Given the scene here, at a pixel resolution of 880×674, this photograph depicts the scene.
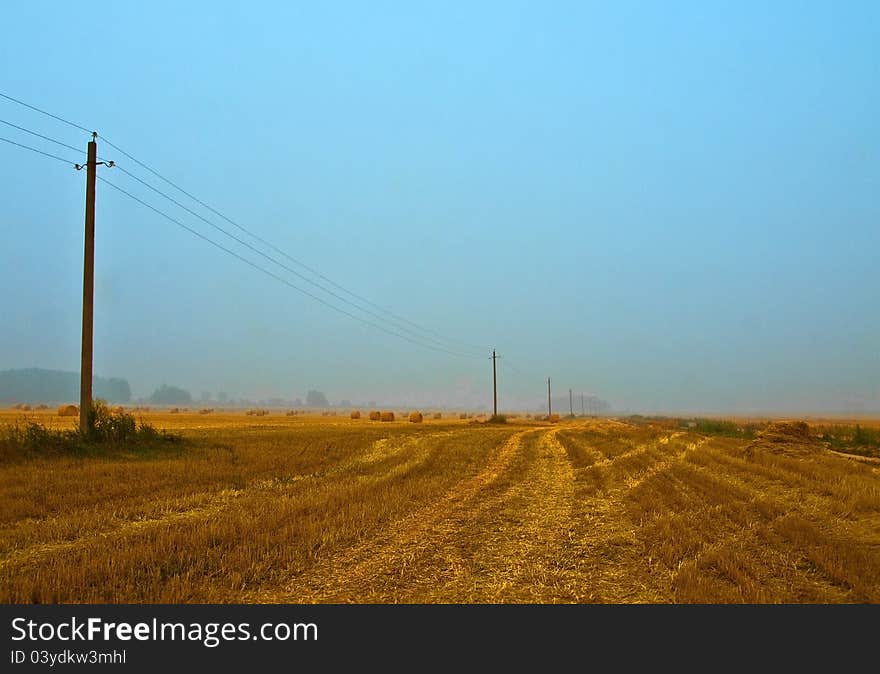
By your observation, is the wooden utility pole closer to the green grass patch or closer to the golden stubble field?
the green grass patch

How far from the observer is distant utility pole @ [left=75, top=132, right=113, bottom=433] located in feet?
74.7

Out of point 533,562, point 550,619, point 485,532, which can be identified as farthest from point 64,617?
point 485,532

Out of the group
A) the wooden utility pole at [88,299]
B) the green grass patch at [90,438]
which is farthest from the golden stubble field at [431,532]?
the wooden utility pole at [88,299]

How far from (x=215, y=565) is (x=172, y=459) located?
1352 centimetres

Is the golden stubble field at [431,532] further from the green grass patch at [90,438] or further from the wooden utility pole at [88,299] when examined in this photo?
the wooden utility pole at [88,299]

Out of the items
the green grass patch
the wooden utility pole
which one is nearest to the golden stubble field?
the green grass patch

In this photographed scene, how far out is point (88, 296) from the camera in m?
23.8

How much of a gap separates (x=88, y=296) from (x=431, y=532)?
1954 centimetres

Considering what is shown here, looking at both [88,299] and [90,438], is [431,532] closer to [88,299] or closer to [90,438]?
[90,438]

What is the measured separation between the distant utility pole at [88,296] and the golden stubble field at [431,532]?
346 cm

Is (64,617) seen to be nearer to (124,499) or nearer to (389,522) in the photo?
(389,522)

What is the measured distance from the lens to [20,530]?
1086cm

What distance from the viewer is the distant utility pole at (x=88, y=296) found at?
22781 mm

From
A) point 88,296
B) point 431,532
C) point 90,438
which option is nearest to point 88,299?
point 88,296
